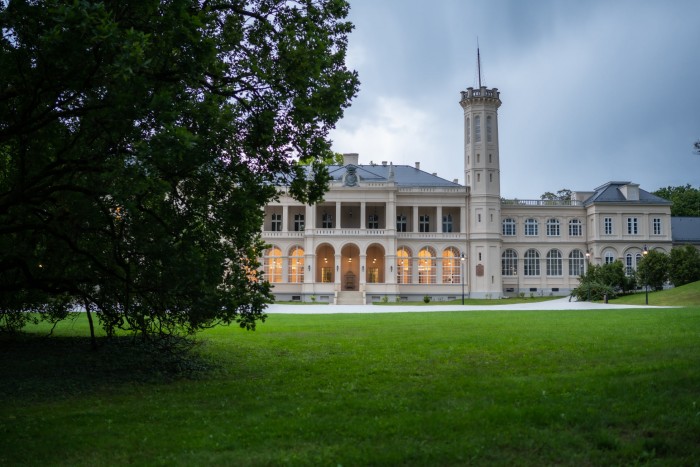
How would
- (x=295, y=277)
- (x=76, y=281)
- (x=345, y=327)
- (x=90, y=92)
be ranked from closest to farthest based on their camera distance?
1. (x=90, y=92)
2. (x=76, y=281)
3. (x=345, y=327)
4. (x=295, y=277)

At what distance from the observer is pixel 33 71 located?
9562mm

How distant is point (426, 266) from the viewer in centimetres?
6222

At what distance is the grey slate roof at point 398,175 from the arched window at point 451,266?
724 cm

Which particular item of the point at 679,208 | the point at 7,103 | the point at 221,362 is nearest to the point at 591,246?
the point at 679,208

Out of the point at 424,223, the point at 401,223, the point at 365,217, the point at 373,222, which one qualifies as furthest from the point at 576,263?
the point at 365,217

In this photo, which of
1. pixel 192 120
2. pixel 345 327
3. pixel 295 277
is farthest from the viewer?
pixel 295 277

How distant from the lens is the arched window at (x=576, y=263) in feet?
211

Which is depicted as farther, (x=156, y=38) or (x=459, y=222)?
(x=459, y=222)

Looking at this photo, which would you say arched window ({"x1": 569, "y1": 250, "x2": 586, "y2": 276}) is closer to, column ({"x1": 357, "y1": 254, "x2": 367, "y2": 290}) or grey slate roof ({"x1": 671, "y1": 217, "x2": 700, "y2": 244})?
grey slate roof ({"x1": 671, "y1": 217, "x2": 700, "y2": 244})

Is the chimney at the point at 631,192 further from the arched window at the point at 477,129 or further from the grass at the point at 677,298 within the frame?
the grass at the point at 677,298

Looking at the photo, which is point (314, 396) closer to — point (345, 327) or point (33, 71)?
point (33, 71)

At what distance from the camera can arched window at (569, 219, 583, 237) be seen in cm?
6512

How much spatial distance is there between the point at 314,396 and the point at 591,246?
199 ft

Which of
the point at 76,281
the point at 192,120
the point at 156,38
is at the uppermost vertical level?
the point at 156,38
